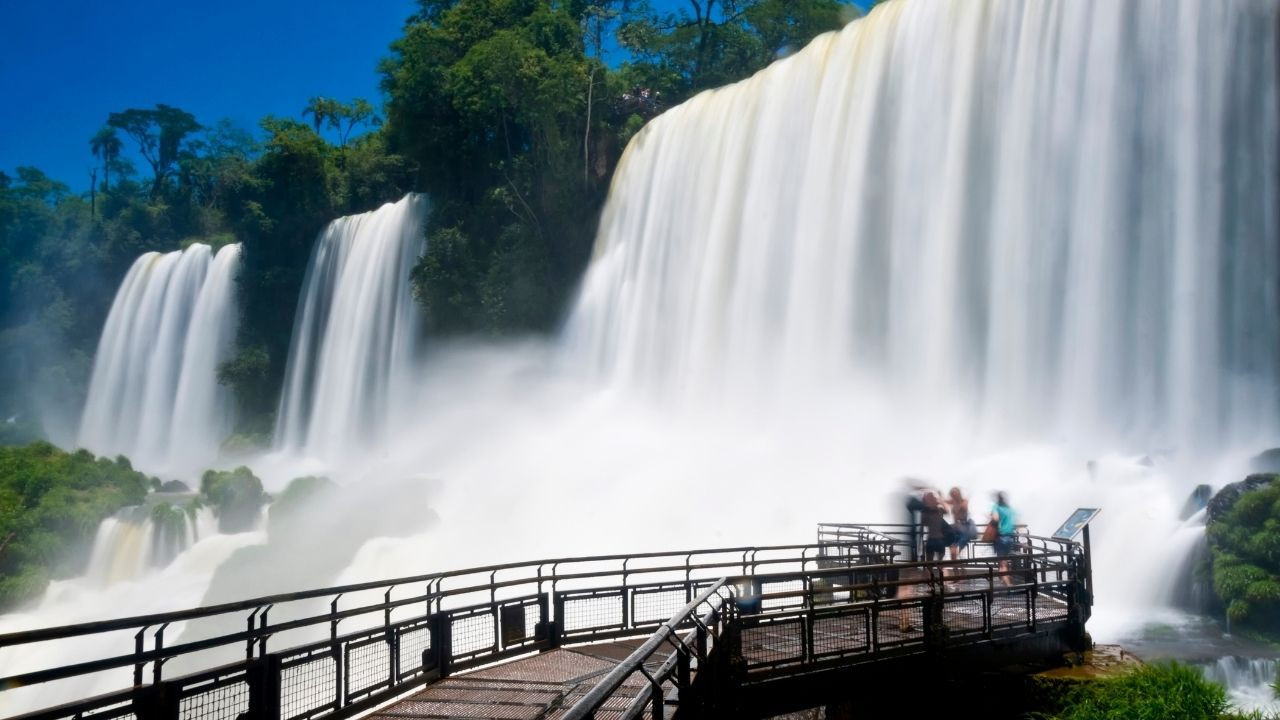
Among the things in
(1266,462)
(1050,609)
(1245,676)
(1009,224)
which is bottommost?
(1245,676)

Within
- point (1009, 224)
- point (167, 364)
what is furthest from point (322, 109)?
point (1009, 224)

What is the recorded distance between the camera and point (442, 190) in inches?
1695

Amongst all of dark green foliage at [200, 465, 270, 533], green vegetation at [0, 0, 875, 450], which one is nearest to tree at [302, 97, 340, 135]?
green vegetation at [0, 0, 875, 450]

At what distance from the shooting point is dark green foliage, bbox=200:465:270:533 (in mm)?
34125

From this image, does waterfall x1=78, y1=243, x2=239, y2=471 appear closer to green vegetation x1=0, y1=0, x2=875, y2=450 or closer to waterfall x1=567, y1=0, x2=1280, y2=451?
green vegetation x1=0, y1=0, x2=875, y2=450

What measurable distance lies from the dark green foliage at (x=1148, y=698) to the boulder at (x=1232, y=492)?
20.8 ft

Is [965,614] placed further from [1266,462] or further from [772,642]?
[1266,462]

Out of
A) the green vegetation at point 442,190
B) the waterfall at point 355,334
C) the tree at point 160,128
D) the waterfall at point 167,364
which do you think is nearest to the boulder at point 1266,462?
the green vegetation at point 442,190

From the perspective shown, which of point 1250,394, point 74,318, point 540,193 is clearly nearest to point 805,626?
point 1250,394

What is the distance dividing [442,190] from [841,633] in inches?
1444

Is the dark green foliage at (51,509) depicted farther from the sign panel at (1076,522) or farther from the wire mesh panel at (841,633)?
the sign panel at (1076,522)

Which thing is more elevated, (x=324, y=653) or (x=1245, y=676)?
(x=324, y=653)

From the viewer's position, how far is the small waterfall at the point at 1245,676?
11740 mm

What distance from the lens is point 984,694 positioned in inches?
379
